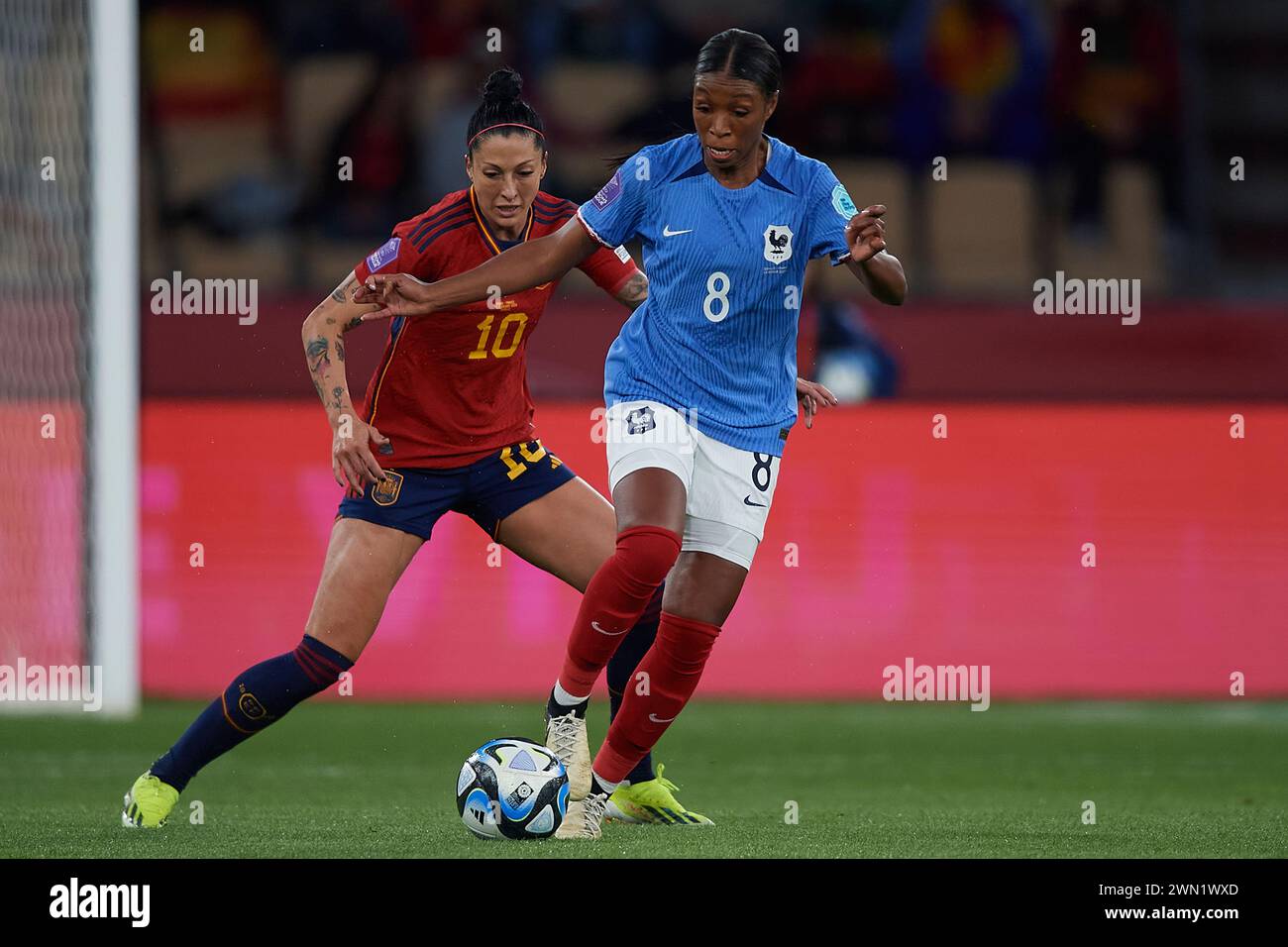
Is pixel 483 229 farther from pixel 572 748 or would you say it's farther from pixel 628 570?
pixel 572 748

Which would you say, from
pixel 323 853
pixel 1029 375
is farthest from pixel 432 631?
pixel 323 853

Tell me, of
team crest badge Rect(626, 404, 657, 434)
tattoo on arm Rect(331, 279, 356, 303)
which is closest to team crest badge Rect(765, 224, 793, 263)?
team crest badge Rect(626, 404, 657, 434)

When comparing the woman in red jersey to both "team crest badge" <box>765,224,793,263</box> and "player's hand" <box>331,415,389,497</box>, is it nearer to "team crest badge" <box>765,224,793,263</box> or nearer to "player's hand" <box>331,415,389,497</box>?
"player's hand" <box>331,415,389,497</box>

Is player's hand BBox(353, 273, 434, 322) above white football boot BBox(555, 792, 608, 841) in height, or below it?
above

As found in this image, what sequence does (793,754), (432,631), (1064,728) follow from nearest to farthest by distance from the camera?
1. (793,754)
2. (1064,728)
3. (432,631)

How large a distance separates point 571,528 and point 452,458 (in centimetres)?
42

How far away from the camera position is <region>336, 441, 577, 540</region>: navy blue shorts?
5902mm

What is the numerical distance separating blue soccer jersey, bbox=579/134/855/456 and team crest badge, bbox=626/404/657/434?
2.1 inches

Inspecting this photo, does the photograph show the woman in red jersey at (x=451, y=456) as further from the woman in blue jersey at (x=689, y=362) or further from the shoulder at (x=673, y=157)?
the shoulder at (x=673, y=157)

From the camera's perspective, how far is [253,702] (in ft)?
19.0

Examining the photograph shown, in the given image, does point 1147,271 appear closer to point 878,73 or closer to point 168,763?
point 878,73

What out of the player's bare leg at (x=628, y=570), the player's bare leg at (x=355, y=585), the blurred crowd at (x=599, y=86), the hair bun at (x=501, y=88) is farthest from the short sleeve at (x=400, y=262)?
the blurred crowd at (x=599, y=86)

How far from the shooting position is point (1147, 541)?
10.2m

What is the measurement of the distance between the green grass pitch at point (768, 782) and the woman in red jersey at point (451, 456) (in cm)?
33
